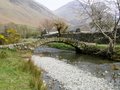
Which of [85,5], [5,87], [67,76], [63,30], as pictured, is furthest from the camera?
[63,30]

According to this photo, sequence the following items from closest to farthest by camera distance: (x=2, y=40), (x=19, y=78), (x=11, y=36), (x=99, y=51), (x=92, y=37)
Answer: (x=19, y=78)
(x=99, y=51)
(x=2, y=40)
(x=11, y=36)
(x=92, y=37)

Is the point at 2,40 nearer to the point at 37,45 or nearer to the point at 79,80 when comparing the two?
the point at 37,45

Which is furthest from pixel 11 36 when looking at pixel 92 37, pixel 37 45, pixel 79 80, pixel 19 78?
pixel 19 78

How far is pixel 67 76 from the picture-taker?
26.0 meters

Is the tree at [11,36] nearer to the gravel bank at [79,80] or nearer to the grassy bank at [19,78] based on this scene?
the gravel bank at [79,80]

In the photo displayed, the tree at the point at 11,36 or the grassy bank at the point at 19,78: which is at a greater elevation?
the tree at the point at 11,36

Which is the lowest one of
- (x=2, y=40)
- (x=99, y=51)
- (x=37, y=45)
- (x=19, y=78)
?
(x=99, y=51)

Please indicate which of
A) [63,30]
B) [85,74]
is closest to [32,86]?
[85,74]

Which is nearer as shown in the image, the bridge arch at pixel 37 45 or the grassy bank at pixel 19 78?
the grassy bank at pixel 19 78

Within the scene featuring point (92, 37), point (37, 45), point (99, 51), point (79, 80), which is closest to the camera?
point (79, 80)

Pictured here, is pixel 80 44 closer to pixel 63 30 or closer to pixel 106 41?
pixel 106 41

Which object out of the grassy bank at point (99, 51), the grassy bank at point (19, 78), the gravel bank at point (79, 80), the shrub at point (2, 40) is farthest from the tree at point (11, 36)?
the grassy bank at point (19, 78)

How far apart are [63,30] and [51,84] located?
57.1 meters

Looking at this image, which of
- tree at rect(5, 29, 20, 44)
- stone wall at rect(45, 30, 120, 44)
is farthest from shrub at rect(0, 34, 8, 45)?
stone wall at rect(45, 30, 120, 44)
